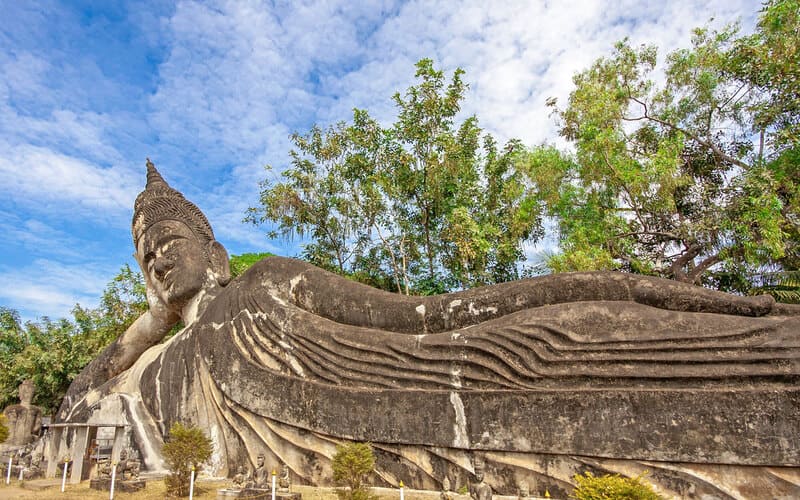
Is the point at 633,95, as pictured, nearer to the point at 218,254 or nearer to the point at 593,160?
the point at 593,160

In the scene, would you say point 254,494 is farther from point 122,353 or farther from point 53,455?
point 122,353

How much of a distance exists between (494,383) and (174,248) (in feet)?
18.2

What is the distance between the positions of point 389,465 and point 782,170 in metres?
11.5

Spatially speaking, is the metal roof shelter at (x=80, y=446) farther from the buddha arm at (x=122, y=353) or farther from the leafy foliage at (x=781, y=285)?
the leafy foliage at (x=781, y=285)

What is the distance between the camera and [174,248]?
7863mm

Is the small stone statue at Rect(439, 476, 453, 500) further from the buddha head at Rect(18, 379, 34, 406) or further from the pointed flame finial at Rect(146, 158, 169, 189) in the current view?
the buddha head at Rect(18, 379, 34, 406)

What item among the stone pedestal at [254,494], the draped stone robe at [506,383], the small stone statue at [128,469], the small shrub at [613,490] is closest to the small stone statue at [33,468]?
the draped stone robe at [506,383]

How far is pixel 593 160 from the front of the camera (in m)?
13.2

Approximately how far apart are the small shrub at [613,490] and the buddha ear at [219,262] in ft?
19.6

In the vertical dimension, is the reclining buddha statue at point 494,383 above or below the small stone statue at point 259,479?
above

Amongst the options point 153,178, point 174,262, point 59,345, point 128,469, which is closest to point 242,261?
point 59,345

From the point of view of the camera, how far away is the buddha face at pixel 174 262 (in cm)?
754

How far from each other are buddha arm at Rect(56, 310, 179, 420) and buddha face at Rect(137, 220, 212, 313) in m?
0.55

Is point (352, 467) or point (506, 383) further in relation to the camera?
point (506, 383)
